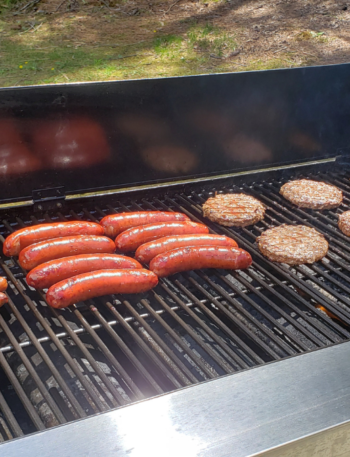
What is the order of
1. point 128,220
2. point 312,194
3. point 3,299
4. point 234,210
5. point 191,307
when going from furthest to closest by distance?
point 312,194 < point 234,210 < point 128,220 < point 191,307 < point 3,299

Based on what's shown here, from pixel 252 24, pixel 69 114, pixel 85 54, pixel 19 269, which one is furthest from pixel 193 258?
pixel 252 24

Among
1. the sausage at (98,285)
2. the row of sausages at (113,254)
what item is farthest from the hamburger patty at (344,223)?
the sausage at (98,285)

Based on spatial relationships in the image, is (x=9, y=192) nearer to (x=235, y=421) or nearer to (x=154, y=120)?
(x=154, y=120)

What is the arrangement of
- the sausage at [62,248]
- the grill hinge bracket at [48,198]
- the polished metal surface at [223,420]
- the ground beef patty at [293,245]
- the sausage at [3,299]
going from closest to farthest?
the polished metal surface at [223,420] → the sausage at [3,299] → the sausage at [62,248] → the ground beef patty at [293,245] → the grill hinge bracket at [48,198]

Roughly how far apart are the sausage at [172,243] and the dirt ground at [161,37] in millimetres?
6921

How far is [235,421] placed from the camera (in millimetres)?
1680

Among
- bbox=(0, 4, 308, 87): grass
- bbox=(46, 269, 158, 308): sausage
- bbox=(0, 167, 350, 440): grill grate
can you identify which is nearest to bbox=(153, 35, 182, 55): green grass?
bbox=(0, 4, 308, 87): grass

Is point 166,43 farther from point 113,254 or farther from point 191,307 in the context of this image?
point 191,307

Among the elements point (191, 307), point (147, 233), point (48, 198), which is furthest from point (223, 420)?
point (48, 198)

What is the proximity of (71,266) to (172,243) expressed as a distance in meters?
0.77

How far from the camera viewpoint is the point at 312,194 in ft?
15.0

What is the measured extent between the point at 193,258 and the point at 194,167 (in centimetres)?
149

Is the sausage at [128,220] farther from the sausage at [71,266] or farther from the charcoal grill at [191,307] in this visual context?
the sausage at [71,266]

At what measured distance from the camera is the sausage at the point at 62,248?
3.35m
